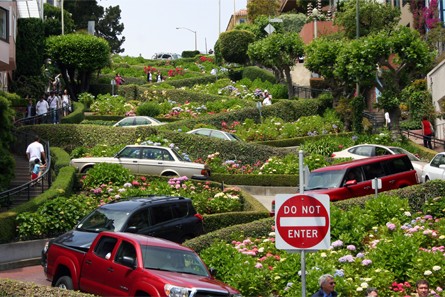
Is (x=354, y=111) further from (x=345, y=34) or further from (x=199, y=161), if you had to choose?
(x=345, y=34)

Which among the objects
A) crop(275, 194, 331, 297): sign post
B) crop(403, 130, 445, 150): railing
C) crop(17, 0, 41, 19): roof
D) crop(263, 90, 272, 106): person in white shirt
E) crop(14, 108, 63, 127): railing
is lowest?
crop(403, 130, 445, 150): railing

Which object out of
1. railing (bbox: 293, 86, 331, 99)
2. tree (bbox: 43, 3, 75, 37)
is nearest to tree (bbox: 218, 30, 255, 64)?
tree (bbox: 43, 3, 75, 37)

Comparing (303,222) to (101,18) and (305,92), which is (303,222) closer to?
(305,92)

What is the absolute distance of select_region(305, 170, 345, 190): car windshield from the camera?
24.8 meters

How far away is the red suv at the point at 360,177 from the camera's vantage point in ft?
80.6

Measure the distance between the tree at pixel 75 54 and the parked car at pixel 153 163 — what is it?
2549 cm

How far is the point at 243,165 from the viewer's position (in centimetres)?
3394

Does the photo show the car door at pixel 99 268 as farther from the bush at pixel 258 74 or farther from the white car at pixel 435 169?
the bush at pixel 258 74

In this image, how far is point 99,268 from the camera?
50.7ft

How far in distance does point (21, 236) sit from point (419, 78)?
1348 inches

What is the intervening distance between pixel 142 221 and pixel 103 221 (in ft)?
3.44

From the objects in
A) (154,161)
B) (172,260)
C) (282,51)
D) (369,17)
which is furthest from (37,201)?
(369,17)

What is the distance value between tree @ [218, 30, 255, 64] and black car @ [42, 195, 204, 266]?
176ft

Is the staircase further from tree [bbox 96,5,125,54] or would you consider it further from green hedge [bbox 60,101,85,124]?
tree [bbox 96,5,125,54]
